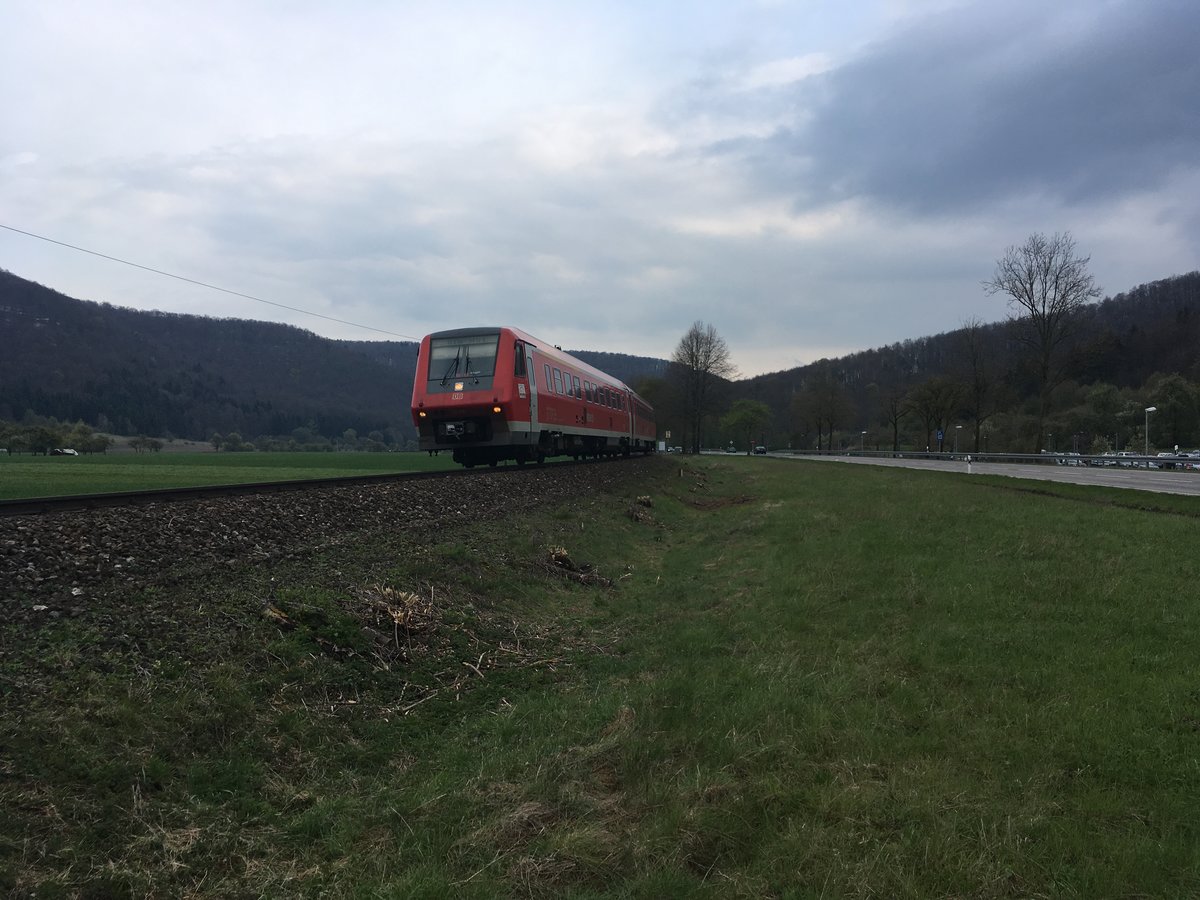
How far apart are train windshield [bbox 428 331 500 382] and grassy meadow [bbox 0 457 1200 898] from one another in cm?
1100

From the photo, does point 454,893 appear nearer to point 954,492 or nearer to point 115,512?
point 115,512

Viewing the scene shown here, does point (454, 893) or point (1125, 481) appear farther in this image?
point (1125, 481)

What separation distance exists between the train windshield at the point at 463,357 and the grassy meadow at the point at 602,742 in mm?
11004

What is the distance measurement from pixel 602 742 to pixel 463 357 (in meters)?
15.2

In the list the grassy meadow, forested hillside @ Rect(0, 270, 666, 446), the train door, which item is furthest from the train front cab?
forested hillside @ Rect(0, 270, 666, 446)

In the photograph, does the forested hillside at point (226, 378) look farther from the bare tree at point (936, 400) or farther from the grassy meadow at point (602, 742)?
the grassy meadow at point (602, 742)

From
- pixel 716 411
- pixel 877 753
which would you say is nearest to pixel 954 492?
pixel 877 753

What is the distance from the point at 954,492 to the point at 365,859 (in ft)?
65.6

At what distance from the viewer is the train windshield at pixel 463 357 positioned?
18.4m

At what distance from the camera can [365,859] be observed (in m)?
3.29

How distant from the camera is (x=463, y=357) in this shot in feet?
61.4

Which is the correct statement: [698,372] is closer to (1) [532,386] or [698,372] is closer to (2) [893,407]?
(2) [893,407]

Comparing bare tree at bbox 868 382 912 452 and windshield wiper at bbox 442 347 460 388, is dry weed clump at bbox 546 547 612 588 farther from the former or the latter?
bare tree at bbox 868 382 912 452

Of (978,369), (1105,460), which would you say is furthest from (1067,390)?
(1105,460)
